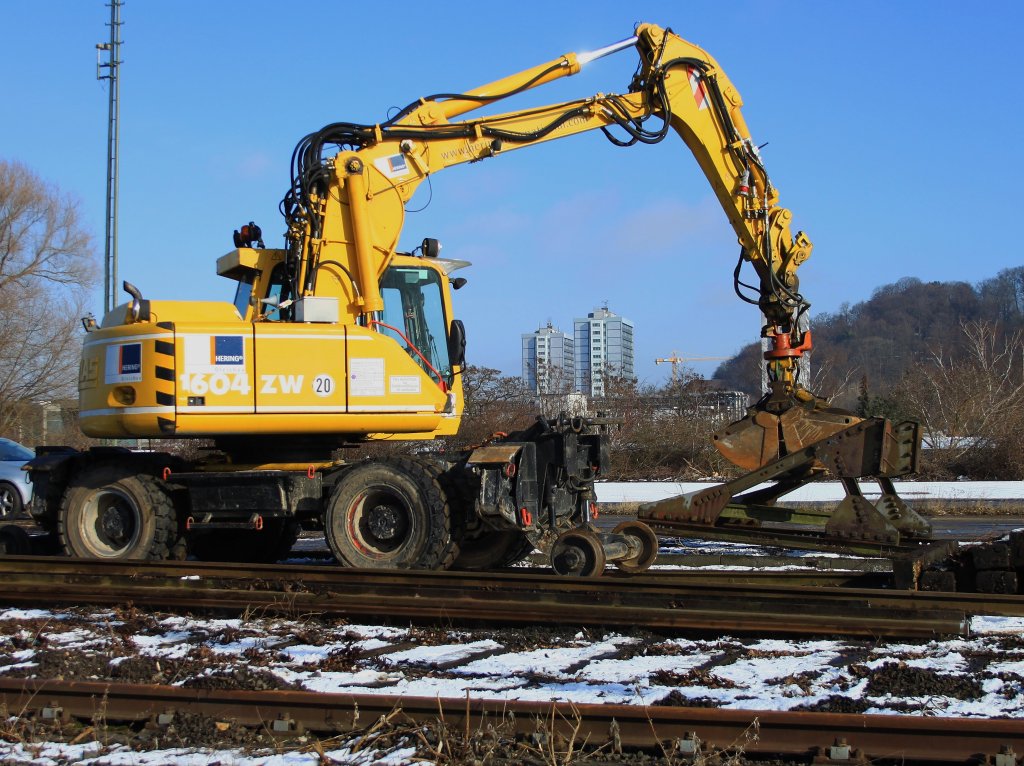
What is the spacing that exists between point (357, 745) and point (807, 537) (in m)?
6.34

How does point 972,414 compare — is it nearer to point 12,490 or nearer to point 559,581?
point 559,581

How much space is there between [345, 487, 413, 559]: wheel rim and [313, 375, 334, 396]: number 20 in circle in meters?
1.02

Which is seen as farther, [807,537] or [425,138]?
[425,138]

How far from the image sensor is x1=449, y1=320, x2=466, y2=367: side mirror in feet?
34.2

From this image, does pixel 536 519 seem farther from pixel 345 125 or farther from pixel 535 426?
pixel 345 125

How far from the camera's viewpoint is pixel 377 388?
9734mm

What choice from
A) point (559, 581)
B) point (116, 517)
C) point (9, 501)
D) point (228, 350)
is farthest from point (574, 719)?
point (9, 501)

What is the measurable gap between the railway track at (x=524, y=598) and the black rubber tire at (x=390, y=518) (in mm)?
727

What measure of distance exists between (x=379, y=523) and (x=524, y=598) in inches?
94.7

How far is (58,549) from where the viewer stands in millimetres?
11430

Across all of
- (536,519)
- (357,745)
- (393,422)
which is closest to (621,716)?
(357,745)

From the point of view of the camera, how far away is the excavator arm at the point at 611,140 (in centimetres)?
1033

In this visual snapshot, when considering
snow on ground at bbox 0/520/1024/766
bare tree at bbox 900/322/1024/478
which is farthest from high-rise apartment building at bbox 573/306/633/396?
snow on ground at bbox 0/520/1024/766

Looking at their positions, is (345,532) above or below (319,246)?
below
